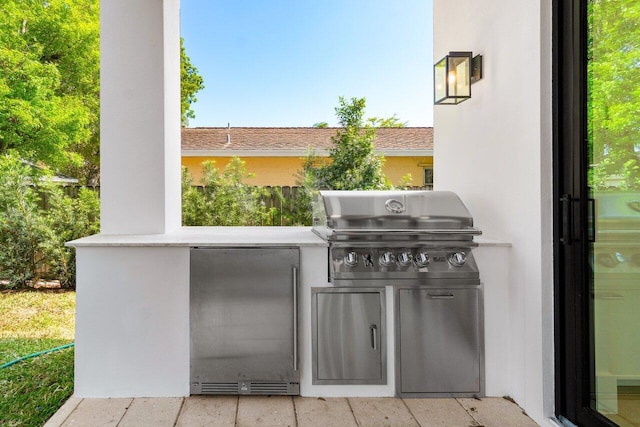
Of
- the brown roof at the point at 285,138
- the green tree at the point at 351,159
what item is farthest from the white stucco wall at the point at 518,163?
the brown roof at the point at 285,138

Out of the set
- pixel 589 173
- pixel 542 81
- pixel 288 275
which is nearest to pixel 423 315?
pixel 288 275

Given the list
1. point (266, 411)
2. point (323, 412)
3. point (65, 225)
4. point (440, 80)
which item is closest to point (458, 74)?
point (440, 80)

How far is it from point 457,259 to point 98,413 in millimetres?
2011

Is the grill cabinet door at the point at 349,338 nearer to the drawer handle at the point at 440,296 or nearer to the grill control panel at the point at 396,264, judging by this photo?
the grill control panel at the point at 396,264

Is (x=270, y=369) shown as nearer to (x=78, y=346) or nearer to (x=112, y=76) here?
(x=78, y=346)

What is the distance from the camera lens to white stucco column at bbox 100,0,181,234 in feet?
10.3

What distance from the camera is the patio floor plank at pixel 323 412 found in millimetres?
2384

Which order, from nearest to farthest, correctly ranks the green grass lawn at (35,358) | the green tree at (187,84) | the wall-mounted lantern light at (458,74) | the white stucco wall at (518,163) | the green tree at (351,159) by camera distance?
the white stucco wall at (518,163)
the green grass lawn at (35,358)
the wall-mounted lantern light at (458,74)
the green tree at (351,159)
the green tree at (187,84)

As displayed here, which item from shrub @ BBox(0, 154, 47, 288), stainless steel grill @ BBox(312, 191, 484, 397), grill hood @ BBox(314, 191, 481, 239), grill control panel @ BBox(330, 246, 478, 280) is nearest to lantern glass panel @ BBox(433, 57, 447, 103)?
grill hood @ BBox(314, 191, 481, 239)

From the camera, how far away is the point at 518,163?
2574 mm

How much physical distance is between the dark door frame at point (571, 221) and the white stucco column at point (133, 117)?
2309 mm

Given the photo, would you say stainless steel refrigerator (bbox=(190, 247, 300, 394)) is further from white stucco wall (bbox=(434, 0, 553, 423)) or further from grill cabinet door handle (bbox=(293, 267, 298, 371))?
white stucco wall (bbox=(434, 0, 553, 423))

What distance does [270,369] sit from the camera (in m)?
2.65

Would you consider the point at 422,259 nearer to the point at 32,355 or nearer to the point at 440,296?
the point at 440,296
